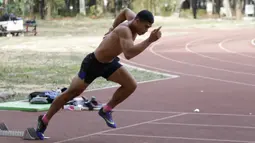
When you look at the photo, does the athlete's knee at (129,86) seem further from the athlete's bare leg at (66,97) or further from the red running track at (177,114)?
the red running track at (177,114)

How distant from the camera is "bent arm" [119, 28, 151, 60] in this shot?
7.57m

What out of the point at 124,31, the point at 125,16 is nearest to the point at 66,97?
the point at 124,31

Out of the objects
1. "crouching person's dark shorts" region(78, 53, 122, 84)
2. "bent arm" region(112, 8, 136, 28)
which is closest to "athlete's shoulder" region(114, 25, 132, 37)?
"crouching person's dark shorts" region(78, 53, 122, 84)

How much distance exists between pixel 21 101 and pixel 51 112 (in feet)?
13.3

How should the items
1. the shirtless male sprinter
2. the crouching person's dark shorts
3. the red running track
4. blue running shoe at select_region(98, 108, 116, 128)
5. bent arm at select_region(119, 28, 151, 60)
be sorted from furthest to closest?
the red running track → blue running shoe at select_region(98, 108, 116, 128) → the crouching person's dark shorts → the shirtless male sprinter → bent arm at select_region(119, 28, 151, 60)

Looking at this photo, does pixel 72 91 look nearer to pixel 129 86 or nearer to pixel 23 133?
pixel 129 86

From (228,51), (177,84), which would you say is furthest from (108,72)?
(228,51)

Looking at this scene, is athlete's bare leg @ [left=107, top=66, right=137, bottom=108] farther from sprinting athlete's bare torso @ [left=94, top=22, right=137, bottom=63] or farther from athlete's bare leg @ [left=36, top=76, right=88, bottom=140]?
athlete's bare leg @ [left=36, top=76, right=88, bottom=140]

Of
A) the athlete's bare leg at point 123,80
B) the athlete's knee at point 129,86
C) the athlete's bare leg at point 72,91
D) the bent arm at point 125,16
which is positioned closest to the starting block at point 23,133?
the athlete's bare leg at point 72,91

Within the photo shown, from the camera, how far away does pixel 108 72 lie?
8.30 metres

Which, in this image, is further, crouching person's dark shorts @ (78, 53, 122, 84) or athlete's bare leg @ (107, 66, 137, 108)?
athlete's bare leg @ (107, 66, 137, 108)

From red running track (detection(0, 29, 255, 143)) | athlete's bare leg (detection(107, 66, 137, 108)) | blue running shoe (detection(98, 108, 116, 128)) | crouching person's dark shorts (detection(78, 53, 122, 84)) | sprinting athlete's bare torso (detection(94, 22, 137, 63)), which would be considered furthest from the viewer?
red running track (detection(0, 29, 255, 143))

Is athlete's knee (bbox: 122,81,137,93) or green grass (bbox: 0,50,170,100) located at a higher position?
athlete's knee (bbox: 122,81,137,93)

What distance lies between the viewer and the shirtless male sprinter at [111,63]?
779 centimetres
